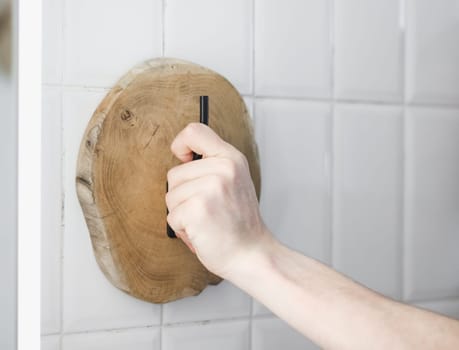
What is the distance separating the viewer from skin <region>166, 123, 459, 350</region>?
1.94 ft

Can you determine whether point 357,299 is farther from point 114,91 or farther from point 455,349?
point 114,91

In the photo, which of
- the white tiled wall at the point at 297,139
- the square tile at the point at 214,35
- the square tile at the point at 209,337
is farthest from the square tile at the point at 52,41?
the square tile at the point at 209,337

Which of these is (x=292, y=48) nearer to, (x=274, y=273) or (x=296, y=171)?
(x=296, y=171)

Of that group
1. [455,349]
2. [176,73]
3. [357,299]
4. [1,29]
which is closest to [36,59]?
[1,29]

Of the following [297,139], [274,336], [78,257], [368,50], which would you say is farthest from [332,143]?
[78,257]

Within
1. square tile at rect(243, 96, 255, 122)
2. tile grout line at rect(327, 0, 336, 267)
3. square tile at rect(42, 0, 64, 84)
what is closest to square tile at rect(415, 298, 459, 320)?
tile grout line at rect(327, 0, 336, 267)

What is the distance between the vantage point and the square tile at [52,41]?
2.50 ft

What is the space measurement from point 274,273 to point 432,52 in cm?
58

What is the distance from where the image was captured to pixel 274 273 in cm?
63

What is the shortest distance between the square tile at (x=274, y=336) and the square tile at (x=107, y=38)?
42cm

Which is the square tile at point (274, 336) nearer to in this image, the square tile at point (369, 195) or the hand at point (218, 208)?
the square tile at point (369, 195)

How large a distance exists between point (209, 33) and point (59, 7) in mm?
213

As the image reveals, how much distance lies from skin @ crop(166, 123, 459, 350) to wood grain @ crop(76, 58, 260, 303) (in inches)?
4.1

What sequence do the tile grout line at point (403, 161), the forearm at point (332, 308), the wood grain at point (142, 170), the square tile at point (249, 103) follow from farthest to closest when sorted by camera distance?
the tile grout line at point (403, 161) → the square tile at point (249, 103) → the wood grain at point (142, 170) → the forearm at point (332, 308)
